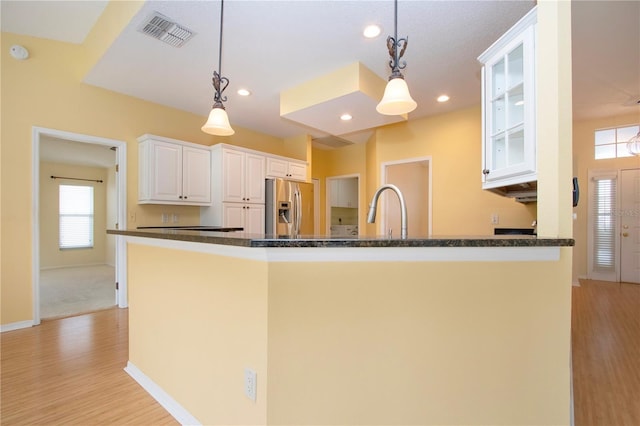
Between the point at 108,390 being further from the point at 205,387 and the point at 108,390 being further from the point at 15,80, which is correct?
Answer: the point at 15,80

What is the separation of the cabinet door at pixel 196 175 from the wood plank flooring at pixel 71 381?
69.9 inches

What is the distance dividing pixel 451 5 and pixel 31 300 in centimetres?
474

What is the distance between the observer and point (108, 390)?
6.39 ft

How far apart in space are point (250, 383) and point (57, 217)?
7.82 metres

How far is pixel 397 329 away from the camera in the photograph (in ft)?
4.10

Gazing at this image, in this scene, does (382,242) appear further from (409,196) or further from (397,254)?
(409,196)

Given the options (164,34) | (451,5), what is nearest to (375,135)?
(451,5)

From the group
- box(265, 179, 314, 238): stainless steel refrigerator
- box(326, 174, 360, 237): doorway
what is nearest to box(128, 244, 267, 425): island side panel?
box(265, 179, 314, 238): stainless steel refrigerator

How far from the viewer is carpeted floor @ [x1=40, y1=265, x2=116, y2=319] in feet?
12.1

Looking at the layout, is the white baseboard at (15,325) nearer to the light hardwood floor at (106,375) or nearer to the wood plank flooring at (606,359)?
the light hardwood floor at (106,375)

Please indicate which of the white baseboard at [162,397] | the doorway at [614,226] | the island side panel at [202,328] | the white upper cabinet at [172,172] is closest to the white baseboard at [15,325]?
the white upper cabinet at [172,172]

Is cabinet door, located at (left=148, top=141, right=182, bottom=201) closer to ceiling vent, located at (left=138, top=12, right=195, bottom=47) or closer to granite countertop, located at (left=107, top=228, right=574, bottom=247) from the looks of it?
ceiling vent, located at (left=138, top=12, right=195, bottom=47)

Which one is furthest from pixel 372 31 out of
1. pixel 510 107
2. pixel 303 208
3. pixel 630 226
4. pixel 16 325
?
pixel 630 226

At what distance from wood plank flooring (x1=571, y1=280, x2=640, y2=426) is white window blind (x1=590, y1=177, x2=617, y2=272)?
Answer: 1001 millimetres
